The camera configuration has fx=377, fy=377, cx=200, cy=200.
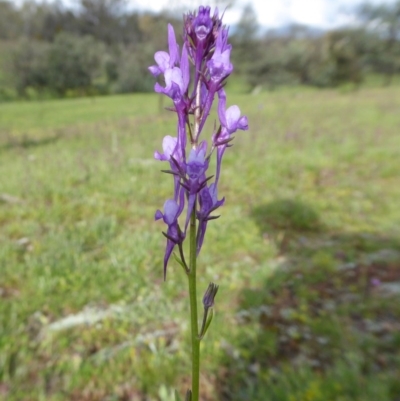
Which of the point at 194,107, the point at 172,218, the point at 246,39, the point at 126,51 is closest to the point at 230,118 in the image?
the point at 194,107

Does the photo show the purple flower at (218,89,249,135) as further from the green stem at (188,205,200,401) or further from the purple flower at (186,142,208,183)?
the green stem at (188,205,200,401)

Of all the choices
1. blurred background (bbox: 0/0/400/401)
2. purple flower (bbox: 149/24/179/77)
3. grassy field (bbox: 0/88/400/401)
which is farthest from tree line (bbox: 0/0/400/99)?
purple flower (bbox: 149/24/179/77)

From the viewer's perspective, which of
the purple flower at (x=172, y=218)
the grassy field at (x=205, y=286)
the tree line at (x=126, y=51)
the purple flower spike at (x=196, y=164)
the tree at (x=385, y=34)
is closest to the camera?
the purple flower spike at (x=196, y=164)

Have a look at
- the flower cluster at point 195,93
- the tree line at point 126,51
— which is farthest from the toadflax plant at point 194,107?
the tree line at point 126,51

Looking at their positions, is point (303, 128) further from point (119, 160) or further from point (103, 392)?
point (103, 392)

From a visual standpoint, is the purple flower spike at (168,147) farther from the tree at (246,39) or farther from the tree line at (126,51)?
the tree at (246,39)

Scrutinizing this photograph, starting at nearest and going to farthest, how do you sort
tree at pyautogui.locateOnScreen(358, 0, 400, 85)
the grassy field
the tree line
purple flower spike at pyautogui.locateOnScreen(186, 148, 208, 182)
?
purple flower spike at pyautogui.locateOnScreen(186, 148, 208, 182), the grassy field, the tree line, tree at pyautogui.locateOnScreen(358, 0, 400, 85)
